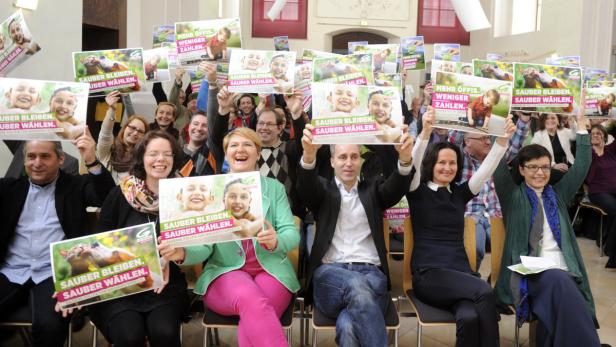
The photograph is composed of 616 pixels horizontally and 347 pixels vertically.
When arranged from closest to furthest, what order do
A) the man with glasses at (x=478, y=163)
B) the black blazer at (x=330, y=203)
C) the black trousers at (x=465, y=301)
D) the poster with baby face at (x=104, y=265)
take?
1. the poster with baby face at (x=104, y=265)
2. the black trousers at (x=465, y=301)
3. the black blazer at (x=330, y=203)
4. the man with glasses at (x=478, y=163)

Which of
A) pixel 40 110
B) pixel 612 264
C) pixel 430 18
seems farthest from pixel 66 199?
pixel 430 18

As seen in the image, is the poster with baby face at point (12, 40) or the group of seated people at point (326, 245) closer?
the group of seated people at point (326, 245)

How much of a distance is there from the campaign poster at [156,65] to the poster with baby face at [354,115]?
1.65 metres

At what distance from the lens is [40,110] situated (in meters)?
2.74

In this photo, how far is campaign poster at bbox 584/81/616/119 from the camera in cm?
375

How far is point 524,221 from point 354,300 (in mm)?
1201

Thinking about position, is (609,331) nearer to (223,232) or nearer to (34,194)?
(223,232)

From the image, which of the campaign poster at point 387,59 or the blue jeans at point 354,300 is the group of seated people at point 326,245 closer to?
the blue jeans at point 354,300

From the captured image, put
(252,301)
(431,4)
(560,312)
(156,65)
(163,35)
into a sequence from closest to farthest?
(252,301)
(560,312)
(156,65)
(163,35)
(431,4)

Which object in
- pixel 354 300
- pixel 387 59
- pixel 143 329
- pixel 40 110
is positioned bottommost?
pixel 143 329

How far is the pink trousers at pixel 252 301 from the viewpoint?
239 centimetres

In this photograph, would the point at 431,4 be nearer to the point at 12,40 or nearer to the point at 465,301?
the point at 12,40

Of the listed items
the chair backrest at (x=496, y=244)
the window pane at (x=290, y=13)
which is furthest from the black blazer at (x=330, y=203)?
the window pane at (x=290, y=13)

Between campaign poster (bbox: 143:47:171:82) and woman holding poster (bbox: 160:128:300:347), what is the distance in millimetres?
1293
